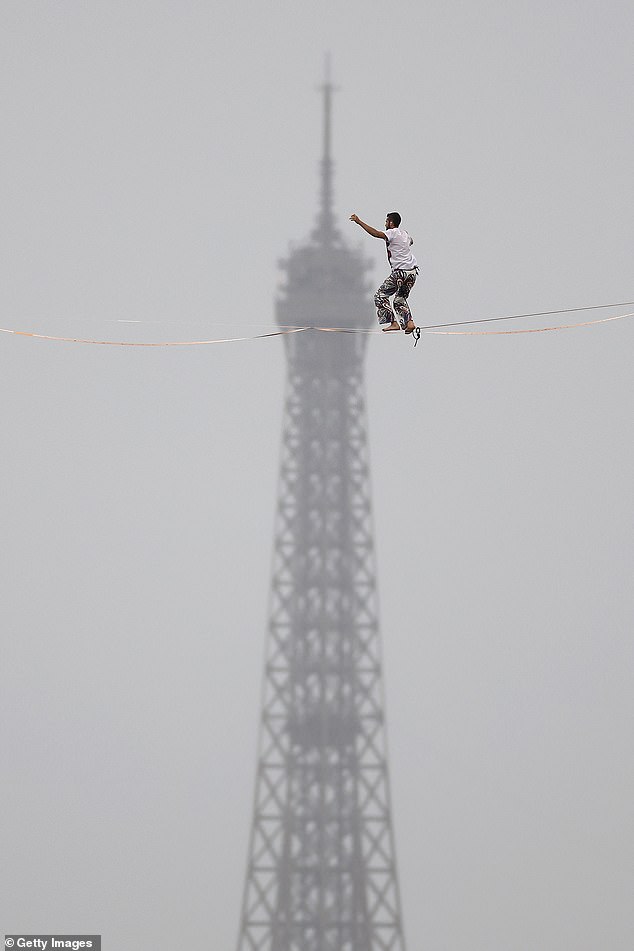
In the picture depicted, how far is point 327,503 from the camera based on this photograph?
23719 millimetres

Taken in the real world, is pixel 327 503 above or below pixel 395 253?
above

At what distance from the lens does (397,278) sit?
34.3 ft

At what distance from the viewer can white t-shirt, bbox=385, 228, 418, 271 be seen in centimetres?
1014

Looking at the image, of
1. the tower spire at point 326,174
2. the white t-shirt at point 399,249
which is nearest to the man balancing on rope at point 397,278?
the white t-shirt at point 399,249

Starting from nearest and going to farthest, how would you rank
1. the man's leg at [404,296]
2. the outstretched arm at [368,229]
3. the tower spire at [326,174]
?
the outstretched arm at [368,229] < the man's leg at [404,296] < the tower spire at [326,174]

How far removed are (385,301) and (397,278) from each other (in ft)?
0.80

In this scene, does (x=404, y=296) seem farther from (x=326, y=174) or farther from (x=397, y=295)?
(x=326, y=174)

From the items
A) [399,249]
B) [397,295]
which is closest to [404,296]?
[397,295]

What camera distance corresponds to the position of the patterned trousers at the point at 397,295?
1046cm

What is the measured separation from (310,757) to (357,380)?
649 cm

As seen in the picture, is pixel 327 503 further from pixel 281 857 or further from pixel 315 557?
pixel 281 857

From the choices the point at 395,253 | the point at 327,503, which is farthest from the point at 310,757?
the point at 395,253

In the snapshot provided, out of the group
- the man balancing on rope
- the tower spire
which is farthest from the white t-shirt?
the tower spire

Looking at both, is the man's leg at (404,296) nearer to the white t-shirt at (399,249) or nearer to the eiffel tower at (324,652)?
the white t-shirt at (399,249)
